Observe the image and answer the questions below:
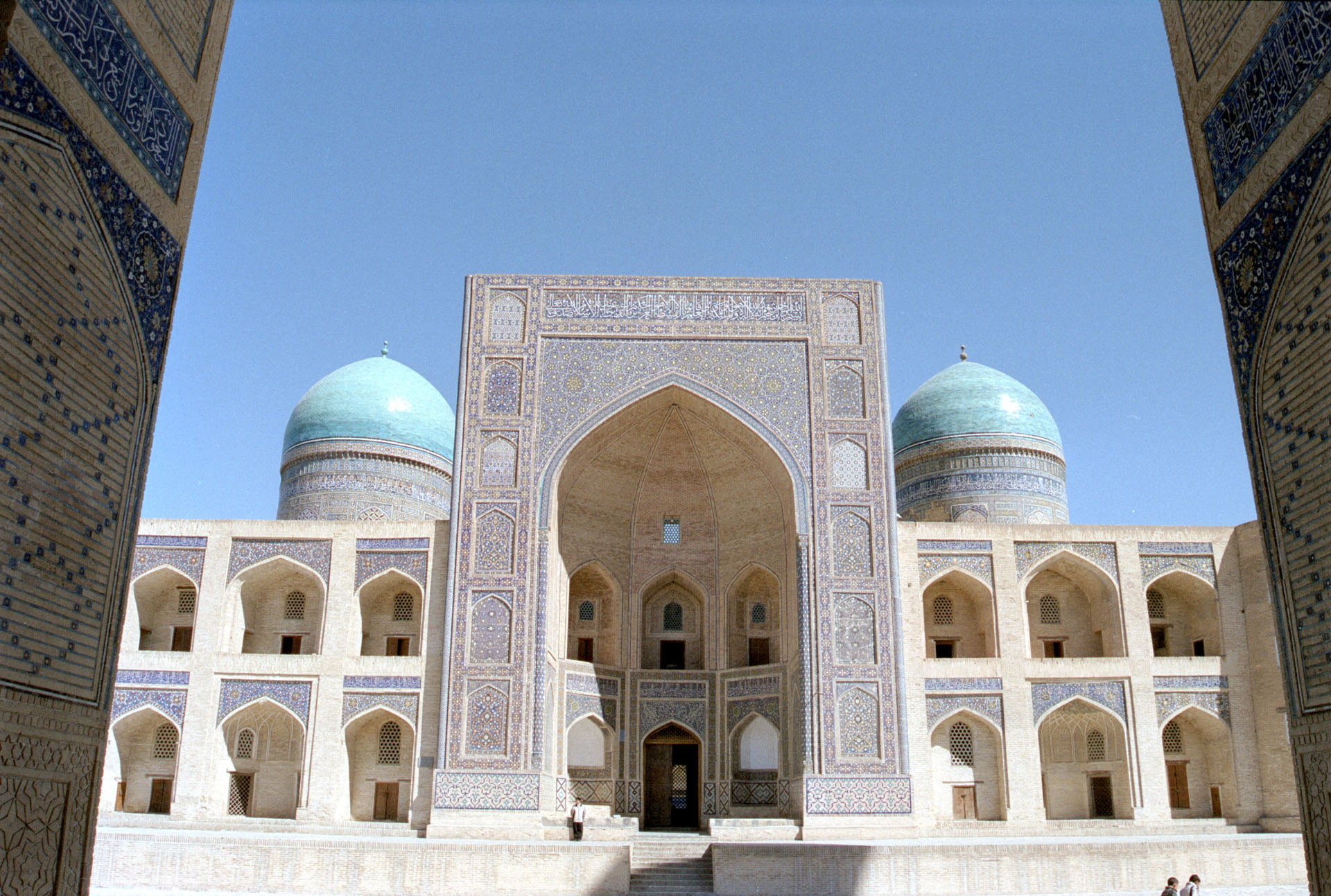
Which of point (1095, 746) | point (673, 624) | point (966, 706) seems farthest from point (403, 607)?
point (1095, 746)

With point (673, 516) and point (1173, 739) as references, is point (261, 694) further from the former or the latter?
point (1173, 739)

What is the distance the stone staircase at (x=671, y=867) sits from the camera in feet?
37.0

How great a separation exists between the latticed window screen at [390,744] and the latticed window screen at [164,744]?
2.62m

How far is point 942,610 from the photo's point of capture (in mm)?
16000

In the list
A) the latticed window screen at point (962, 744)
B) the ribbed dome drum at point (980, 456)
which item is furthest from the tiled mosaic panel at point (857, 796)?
the ribbed dome drum at point (980, 456)

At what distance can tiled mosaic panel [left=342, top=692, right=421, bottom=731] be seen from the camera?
46.1ft

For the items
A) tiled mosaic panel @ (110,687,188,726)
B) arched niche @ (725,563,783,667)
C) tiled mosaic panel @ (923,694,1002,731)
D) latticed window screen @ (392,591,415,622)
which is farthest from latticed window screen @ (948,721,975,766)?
tiled mosaic panel @ (110,687,188,726)

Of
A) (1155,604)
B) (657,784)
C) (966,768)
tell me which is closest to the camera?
(966,768)

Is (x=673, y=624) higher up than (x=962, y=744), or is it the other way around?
(x=673, y=624)

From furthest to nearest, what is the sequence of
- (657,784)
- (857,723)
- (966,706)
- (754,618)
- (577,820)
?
(754,618), (657,784), (966,706), (857,723), (577,820)

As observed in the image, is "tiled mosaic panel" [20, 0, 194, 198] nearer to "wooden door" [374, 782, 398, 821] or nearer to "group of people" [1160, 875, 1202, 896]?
"group of people" [1160, 875, 1202, 896]

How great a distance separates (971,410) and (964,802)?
303 inches

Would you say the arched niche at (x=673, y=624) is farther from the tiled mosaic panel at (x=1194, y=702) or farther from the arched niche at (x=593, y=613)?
the tiled mosaic panel at (x=1194, y=702)

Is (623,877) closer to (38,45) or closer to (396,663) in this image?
(396,663)
